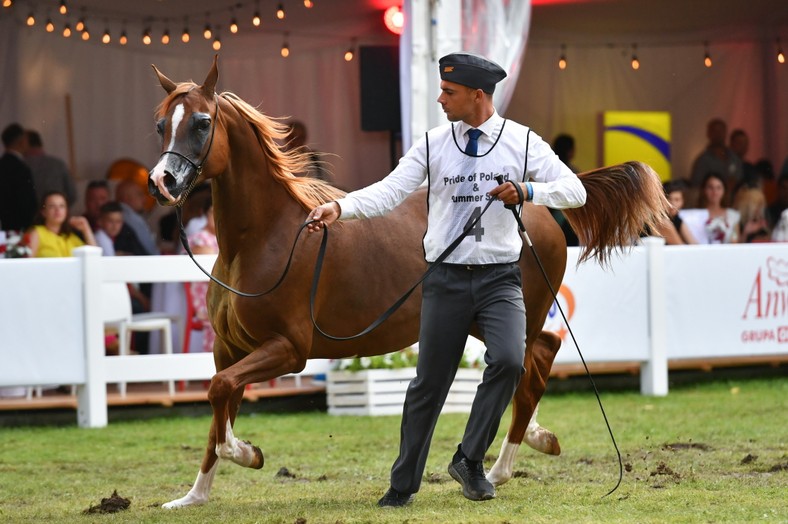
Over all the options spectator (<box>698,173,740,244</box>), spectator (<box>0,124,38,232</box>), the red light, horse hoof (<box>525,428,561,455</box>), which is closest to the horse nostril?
horse hoof (<box>525,428,561,455</box>)

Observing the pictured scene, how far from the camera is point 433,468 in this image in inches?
301

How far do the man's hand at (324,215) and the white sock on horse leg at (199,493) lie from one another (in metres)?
1.50

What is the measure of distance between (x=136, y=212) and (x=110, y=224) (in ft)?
2.57

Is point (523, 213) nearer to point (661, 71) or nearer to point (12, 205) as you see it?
point (12, 205)

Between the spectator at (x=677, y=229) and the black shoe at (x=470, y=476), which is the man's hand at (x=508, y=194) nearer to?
the black shoe at (x=470, y=476)

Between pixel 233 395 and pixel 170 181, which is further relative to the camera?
pixel 233 395

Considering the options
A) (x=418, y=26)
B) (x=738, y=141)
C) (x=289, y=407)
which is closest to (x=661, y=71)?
(x=738, y=141)

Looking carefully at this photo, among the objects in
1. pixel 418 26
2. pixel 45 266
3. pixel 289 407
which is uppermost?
pixel 418 26

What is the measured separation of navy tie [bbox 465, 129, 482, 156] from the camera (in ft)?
19.2

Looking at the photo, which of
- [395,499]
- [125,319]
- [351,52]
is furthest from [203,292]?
[395,499]

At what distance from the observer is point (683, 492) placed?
635 cm

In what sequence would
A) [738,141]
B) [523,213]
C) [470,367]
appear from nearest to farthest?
[523,213], [470,367], [738,141]

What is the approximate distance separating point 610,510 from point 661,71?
10768mm

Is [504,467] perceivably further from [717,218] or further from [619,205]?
[717,218]
